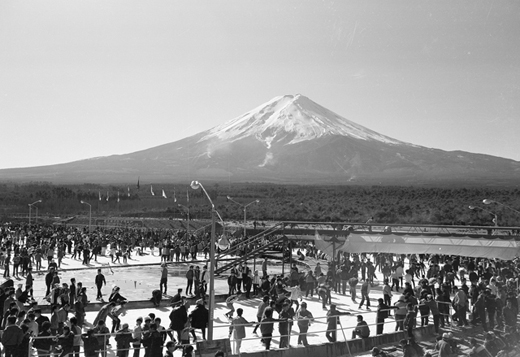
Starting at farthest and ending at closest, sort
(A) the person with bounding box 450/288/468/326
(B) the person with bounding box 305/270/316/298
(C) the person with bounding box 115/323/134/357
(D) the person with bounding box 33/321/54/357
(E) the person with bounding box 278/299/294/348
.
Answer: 1. (B) the person with bounding box 305/270/316/298
2. (A) the person with bounding box 450/288/468/326
3. (E) the person with bounding box 278/299/294/348
4. (C) the person with bounding box 115/323/134/357
5. (D) the person with bounding box 33/321/54/357

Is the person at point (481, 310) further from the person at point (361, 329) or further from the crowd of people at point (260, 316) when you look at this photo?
the person at point (361, 329)

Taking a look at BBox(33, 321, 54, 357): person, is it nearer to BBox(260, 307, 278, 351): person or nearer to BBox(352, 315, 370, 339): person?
BBox(260, 307, 278, 351): person

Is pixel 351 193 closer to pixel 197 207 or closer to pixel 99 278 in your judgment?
pixel 197 207

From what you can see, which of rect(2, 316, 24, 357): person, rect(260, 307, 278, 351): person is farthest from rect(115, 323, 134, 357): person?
rect(260, 307, 278, 351): person

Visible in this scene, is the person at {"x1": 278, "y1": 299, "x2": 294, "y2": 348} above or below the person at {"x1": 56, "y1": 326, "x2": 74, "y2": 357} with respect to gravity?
below

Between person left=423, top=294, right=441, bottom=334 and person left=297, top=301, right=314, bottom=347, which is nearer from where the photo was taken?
person left=297, top=301, right=314, bottom=347

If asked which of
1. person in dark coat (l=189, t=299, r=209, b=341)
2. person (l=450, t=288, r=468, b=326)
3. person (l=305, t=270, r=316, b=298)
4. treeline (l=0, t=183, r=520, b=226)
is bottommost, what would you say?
Result: treeline (l=0, t=183, r=520, b=226)

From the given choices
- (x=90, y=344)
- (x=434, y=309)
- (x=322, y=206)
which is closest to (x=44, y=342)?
(x=90, y=344)

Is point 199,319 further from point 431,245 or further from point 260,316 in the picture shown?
point 431,245

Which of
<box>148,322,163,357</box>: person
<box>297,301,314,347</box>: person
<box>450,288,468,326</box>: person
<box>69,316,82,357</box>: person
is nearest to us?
<box>148,322,163,357</box>: person
